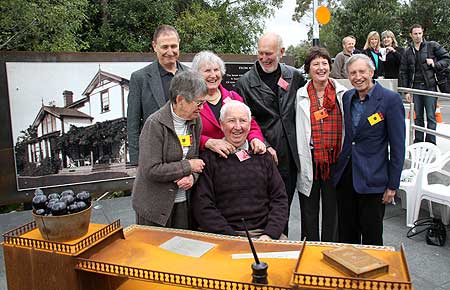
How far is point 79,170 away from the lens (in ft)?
17.7

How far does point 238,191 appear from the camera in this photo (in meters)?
2.58

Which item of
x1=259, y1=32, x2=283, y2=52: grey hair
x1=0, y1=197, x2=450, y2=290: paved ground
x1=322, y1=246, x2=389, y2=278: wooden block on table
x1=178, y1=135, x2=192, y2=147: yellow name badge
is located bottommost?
x1=0, y1=197, x2=450, y2=290: paved ground

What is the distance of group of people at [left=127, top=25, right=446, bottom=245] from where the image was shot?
244 centimetres

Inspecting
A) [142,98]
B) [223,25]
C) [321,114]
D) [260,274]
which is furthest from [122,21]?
[260,274]

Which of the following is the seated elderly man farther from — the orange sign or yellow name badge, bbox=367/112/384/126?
the orange sign

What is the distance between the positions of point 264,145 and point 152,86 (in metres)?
0.97

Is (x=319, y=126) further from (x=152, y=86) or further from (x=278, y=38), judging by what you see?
(x=152, y=86)

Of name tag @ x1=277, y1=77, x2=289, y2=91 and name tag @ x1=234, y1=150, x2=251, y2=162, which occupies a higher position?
name tag @ x1=277, y1=77, x2=289, y2=91

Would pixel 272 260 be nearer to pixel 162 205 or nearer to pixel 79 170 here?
pixel 162 205

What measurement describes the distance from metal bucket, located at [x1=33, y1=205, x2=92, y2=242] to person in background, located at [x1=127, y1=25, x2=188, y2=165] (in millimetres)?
1472

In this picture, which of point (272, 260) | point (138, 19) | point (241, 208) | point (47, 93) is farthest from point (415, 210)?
point (138, 19)

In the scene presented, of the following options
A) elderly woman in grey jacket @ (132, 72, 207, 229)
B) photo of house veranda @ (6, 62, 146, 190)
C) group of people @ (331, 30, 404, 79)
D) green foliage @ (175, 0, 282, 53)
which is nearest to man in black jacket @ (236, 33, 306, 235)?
elderly woman in grey jacket @ (132, 72, 207, 229)

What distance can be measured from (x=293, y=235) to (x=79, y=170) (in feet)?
9.08

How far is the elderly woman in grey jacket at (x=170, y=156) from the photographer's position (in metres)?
2.37
